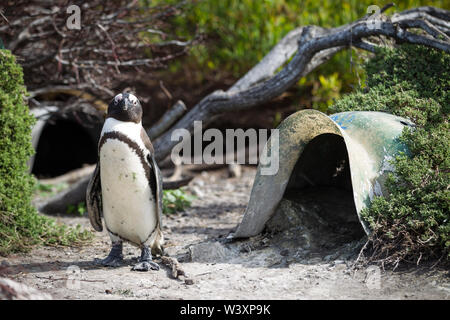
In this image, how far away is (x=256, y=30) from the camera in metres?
7.90

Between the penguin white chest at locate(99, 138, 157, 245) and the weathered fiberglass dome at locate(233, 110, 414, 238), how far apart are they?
2.74ft

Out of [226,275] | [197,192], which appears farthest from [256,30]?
[226,275]

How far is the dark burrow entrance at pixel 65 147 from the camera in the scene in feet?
30.9

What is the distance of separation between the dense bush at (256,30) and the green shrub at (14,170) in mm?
3595

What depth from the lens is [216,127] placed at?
9078 mm

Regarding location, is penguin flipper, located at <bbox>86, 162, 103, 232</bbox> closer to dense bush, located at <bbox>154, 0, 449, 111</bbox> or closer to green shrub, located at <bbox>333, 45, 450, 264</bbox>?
green shrub, located at <bbox>333, 45, 450, 264</bbox>

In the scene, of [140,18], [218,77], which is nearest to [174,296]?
[140,18]

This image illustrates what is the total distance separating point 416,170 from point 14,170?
10.1ft

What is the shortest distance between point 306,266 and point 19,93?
8.84ft

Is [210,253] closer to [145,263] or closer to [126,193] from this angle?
[145,263]

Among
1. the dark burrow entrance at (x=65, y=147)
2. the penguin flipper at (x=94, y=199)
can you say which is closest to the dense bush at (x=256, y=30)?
the dark burrow entrance at (x=65, y=147)

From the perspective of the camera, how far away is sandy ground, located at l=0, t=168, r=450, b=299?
3254 millimetres

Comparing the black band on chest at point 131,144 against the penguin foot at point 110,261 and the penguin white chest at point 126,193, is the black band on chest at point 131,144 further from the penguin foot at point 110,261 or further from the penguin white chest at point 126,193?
the penguin foot at point 110,261
